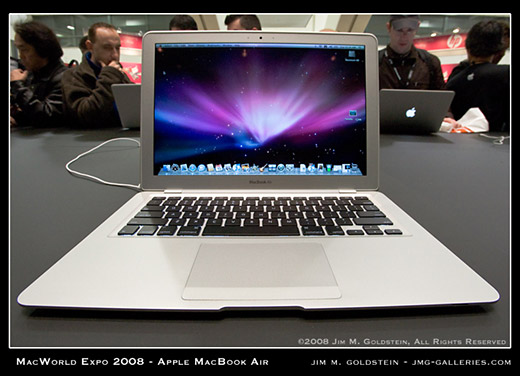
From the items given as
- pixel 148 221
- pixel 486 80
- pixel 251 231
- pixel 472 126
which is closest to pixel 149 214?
pixel 148 221

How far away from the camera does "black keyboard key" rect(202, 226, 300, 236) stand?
437mm

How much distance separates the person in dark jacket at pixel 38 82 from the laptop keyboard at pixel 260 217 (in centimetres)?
145

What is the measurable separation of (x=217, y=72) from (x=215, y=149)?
166 mm

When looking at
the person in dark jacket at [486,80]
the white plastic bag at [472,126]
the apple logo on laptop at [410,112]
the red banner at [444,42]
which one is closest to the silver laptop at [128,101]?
the apple logo on laptop at [410,112]

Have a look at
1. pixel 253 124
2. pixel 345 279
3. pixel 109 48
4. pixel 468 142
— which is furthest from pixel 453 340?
pixel 109 48

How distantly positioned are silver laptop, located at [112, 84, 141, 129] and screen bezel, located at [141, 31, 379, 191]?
63cm

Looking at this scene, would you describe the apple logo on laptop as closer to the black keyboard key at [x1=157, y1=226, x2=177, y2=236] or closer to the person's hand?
the black keyboard key at [x1=157, y1=226, x2=177, y2=236]

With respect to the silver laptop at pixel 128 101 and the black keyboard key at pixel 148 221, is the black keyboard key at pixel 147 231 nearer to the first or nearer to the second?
the black keyboard key at pixel 148 221

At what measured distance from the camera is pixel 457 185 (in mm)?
691

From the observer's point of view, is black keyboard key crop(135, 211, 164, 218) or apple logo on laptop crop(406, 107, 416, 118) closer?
black keyboard key crop(135, 211, 164, 218)

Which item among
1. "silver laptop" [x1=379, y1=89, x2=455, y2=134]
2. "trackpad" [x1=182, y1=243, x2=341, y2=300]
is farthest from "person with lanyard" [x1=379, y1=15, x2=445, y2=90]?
"trackpad" [x1=182, y1=243, x2=341, y2=300]

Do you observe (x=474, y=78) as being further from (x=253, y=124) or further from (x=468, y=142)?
(x=253, y=124)

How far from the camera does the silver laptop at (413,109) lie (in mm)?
1214

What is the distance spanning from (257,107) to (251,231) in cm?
31
